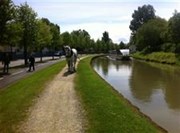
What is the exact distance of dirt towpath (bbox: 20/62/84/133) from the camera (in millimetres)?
12211

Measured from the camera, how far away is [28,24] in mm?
55312

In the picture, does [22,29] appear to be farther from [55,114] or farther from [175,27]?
[175,27]

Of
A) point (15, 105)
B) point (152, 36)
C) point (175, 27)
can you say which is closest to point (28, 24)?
point (175, 27)

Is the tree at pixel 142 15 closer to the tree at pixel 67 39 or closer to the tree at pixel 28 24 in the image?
the tree at pixel 67 39

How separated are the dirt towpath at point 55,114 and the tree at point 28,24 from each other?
35430 mm

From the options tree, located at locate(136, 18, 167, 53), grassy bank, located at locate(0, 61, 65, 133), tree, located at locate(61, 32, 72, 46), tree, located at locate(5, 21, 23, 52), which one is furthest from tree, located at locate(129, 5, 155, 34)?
grassy bank, located at locate(0, 61, 65, 133)

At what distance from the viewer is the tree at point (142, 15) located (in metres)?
151

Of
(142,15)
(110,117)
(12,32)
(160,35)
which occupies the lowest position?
(110,117)

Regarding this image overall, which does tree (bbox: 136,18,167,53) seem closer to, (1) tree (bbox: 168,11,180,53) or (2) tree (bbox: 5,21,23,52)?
(1) tree (bbox: 168,11,180,53)

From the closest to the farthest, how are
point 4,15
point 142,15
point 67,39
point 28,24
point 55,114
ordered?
point 55,114
point 4,15
point 28,24
point 67,39
point 142,15

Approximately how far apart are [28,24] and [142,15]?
339 ft

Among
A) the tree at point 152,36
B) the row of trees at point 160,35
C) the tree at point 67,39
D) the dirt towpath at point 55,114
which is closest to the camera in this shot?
the dirt towpath at point 55,114

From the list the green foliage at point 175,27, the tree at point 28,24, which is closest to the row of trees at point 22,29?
the tree at point 28,24

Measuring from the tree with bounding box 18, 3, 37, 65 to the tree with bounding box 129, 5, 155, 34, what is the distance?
9914cm
